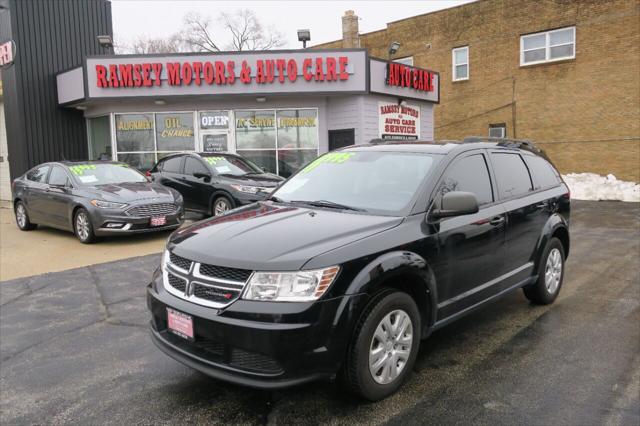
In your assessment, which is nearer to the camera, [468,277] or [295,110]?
[468,277]

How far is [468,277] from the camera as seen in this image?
Result: 3.92 meters

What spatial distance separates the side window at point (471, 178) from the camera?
3.98 meters

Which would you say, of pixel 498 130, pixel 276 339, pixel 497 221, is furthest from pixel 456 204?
pixel 498 130

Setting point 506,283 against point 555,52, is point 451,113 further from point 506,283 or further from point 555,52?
point 506,283

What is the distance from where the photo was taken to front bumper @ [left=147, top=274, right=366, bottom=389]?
2811 millimetres

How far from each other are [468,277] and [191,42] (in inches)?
1880

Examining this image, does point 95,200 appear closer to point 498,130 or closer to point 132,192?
point 132,192

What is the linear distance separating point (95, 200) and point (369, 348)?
23.2ft

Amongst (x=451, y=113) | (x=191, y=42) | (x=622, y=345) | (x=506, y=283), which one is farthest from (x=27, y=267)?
(x=191, y=42)

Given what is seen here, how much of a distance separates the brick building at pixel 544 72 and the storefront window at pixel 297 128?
238 inches

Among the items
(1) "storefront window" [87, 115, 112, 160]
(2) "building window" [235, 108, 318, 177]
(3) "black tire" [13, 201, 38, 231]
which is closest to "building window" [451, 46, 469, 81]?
(2) "building window" [235, 108, 318, 177]

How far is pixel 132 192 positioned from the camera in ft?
30.1

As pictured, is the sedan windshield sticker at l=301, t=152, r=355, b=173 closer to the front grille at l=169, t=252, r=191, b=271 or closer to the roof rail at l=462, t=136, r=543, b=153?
the roof rail at l=462, t=136, r=543, b=153

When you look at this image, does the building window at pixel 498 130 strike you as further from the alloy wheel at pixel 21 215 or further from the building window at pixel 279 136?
the alloy wheel at pixel 21 215
